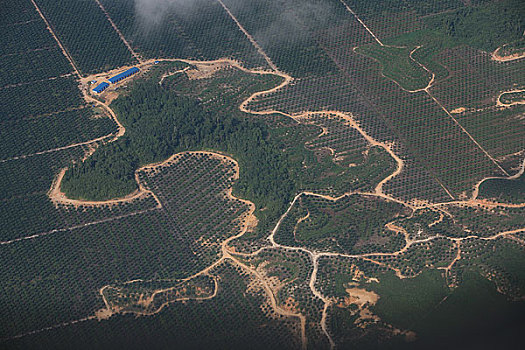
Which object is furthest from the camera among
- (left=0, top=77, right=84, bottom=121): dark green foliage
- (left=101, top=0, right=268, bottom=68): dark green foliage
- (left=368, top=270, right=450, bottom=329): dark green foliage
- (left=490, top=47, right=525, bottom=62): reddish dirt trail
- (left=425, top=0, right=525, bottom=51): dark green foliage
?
(left=101, top=0, right=268, bottom=68): dark green foliage

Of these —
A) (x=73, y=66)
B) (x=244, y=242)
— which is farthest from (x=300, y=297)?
(x=73, y=66)

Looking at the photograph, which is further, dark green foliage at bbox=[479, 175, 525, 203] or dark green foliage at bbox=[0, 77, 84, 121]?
dark green foliage at bbox=[0, 77, 84, 121]

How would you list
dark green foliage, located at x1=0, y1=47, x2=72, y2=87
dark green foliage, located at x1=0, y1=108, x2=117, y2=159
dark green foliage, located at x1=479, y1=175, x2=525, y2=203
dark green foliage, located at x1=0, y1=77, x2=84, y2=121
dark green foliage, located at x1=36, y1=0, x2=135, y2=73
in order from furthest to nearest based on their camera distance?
dark green foliage, located at x1=36, y1=0, x2=135, y2=73 < dark green foliage, located at x1=0, y1=47, x2=72, y2=87 < dark green foliage, located at x1=0, y1=77, x2=84, y2=121 < dark green foliage, located at x1=0, y1=108, x2=117, y2=159 < dark green foliage, located at x1=479, y1=175, x2=525, y2=203

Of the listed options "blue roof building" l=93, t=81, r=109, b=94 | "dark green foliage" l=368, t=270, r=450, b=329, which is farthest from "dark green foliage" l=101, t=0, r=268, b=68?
"dark green foliage" l=368, t=270, r=450, b=329

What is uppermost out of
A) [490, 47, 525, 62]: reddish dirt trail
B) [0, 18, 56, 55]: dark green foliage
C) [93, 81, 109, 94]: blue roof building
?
[490, 47, 525, 62]: reddish dirt trail

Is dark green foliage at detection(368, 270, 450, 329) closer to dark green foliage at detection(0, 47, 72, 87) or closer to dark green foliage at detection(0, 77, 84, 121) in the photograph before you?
dark green foliage at detection(0, 77, 84, 121)

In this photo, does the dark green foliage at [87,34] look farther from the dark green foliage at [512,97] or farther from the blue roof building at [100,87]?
the dark green foliage at [512,97]
